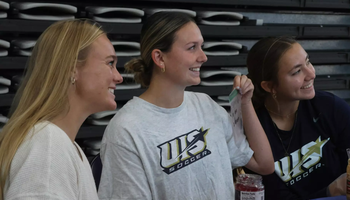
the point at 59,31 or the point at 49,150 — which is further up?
the point at 59,31

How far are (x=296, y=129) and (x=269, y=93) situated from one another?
254 millimetres

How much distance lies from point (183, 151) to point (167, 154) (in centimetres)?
8

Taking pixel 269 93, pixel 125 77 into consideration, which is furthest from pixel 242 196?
pixel 125 77

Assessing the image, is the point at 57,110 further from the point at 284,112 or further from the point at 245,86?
the point at 284,112

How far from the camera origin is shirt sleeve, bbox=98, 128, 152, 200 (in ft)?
5.57

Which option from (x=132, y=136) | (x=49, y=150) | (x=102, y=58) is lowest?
(x=132, y=136)

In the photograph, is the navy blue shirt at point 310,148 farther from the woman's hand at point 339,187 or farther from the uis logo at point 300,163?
the woman's hand at point 339,187

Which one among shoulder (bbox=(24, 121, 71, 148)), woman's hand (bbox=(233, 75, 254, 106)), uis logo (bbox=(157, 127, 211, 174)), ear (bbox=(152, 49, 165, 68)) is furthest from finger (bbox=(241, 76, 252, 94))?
shoulder (bbox=(24, 121, 71, 148))

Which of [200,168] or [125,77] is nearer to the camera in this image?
[200,168]

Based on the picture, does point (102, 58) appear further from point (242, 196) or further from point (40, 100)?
point (242, 196)

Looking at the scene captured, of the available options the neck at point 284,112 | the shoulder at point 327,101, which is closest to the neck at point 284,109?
the neck at point 284,112

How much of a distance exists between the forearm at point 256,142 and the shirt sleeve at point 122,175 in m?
0.56

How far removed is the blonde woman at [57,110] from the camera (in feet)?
3.74

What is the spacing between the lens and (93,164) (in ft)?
6.02
